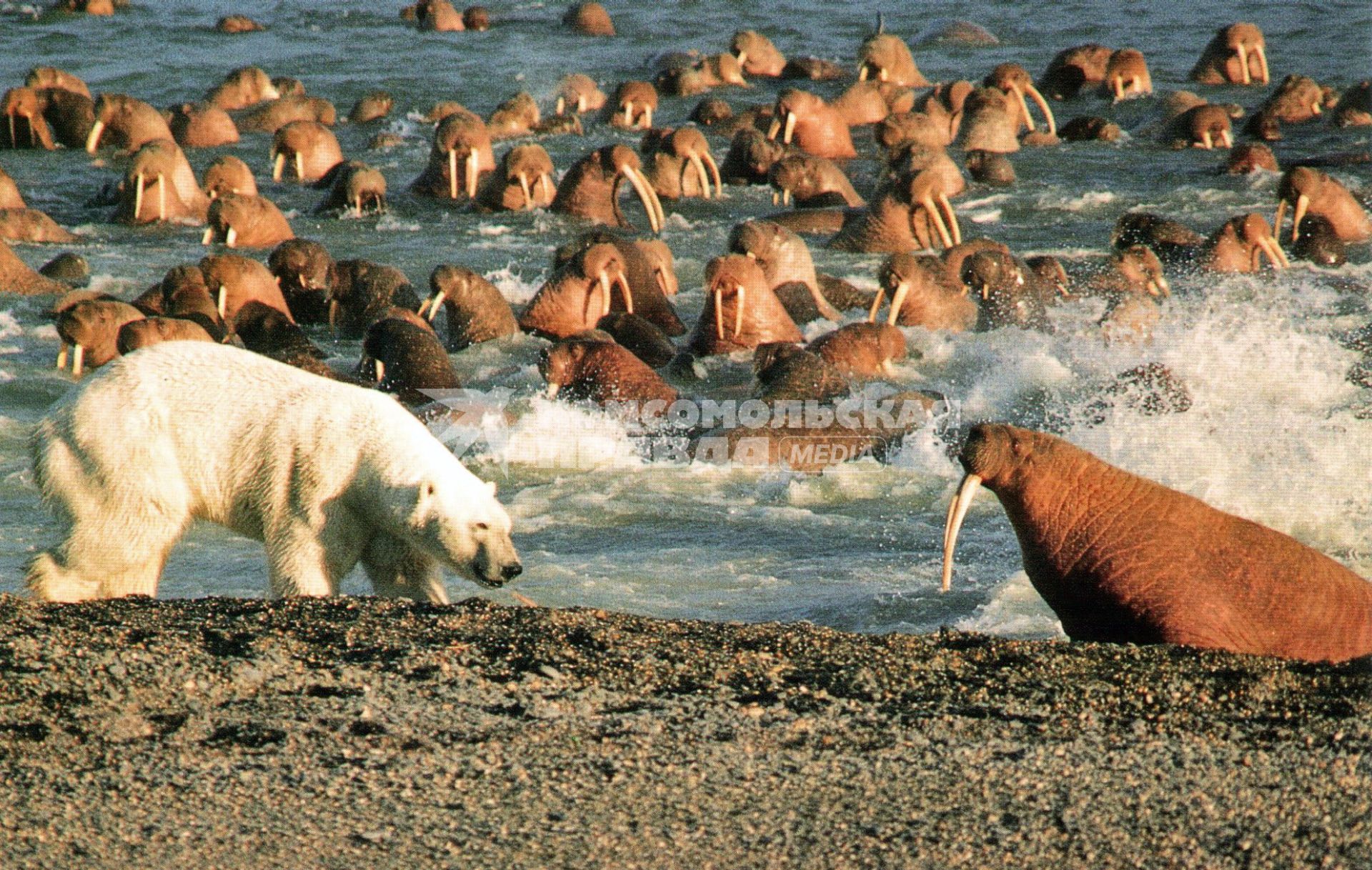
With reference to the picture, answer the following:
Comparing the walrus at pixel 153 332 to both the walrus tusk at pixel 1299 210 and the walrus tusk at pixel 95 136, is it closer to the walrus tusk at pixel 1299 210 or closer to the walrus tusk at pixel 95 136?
the walrus tusk at pixel 1299 210

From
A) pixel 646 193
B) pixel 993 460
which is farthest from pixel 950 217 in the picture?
pixel 993 460

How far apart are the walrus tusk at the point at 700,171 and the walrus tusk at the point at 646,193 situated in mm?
1266

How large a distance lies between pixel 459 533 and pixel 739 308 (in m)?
5.64

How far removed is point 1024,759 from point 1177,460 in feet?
16.3

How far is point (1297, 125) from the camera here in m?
20.0

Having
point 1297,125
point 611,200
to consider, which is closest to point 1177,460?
point 611,200

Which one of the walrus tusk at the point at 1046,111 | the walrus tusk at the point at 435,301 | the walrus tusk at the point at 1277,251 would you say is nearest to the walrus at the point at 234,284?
the walrus tusk at the point at 435,301

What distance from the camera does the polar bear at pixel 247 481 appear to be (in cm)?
567

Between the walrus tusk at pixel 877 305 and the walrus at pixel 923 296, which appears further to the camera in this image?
the walrus tusk at pixel 877 305

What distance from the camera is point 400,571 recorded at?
6047mm

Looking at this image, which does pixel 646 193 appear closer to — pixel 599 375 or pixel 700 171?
pixel 700 171

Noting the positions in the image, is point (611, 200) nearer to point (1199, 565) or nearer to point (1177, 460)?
point (1177, 460)

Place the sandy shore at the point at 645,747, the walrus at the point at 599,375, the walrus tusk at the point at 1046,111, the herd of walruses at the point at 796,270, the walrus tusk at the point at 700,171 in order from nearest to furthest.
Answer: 1. the sandy shore at the point at 645,747
2. the herd of walruses at the point at 796,270
3. the walrus at the point at 599,375
4. the walrus tusk at the point at 700,171
5. the walrus tusk at the point at 1046,111

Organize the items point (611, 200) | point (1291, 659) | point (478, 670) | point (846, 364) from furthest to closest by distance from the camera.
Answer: point (611, 200), point (846, 364), point (1291, 659), point (478, 670)
